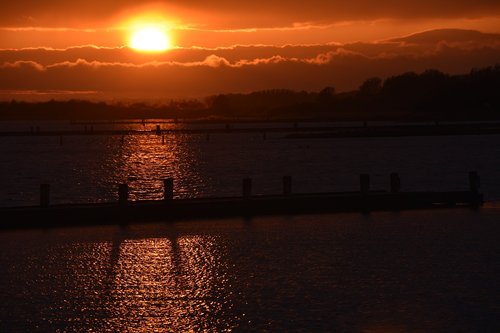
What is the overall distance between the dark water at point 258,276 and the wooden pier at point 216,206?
922 mm

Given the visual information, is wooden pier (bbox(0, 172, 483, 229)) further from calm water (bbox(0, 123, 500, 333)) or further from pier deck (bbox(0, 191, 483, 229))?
calm water (bbox(0, 123, 500, 333))

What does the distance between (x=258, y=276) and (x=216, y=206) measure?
39.6 feet

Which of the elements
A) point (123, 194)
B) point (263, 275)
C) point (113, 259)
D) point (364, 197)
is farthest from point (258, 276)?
point (364, 197)

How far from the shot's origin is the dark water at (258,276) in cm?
1838

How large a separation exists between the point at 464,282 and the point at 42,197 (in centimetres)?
1834

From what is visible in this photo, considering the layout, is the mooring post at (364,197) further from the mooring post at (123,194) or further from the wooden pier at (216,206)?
the mooring post at (123,194)

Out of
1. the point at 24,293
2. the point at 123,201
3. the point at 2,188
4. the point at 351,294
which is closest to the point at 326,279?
the point at 351,294

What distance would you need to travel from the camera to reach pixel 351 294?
68.0 feet

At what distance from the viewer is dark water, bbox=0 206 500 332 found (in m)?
18.4

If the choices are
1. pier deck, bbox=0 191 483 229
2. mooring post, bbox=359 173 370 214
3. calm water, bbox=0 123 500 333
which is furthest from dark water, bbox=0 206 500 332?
mooring post, bbox=359 173 370 214

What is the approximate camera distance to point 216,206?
3516 centimetres

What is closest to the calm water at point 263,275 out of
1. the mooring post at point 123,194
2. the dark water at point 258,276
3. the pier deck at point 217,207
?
the dark water at point 258,276

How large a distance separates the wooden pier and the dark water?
92 cm

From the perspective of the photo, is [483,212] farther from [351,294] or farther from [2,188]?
[2,188]
